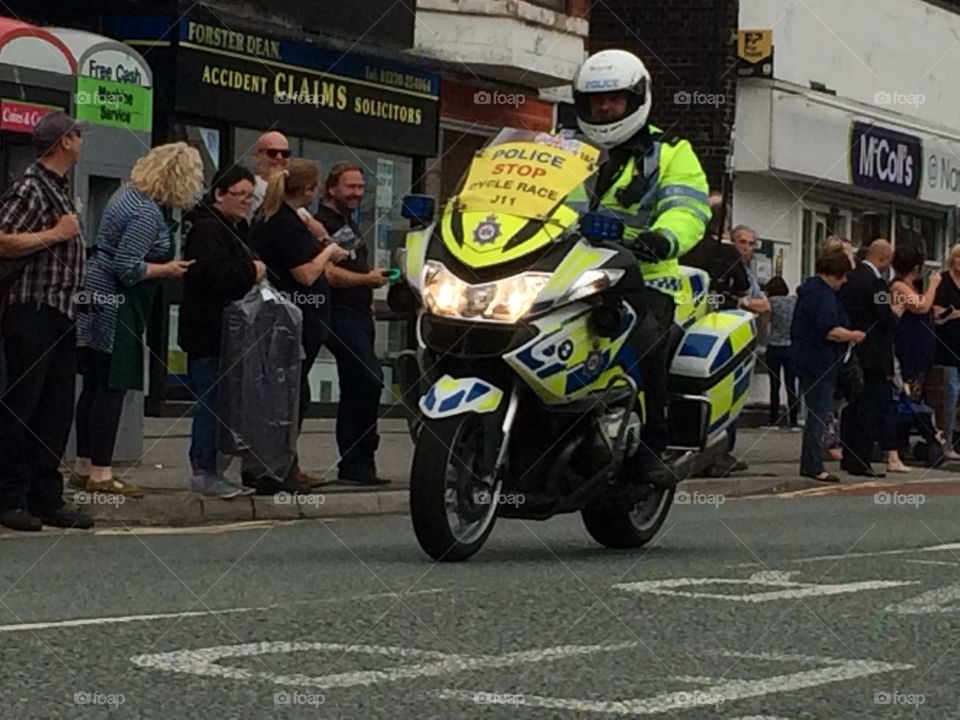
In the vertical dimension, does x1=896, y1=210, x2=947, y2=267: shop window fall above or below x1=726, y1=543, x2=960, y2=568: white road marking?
above

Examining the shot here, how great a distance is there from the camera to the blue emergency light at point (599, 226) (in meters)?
9.53

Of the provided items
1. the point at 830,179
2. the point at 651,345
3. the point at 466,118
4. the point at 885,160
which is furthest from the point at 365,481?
the point at 885,160

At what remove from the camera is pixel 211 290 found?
13.3m

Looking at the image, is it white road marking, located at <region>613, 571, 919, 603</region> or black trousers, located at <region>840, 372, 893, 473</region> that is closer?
white road marking, located at <region>613, 571, 919, 603</region>

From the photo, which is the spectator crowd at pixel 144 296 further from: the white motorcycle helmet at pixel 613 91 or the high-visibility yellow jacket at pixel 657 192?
the high-visibility yellow jacket at pixel 657 192

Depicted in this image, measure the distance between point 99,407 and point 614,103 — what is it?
3.95m

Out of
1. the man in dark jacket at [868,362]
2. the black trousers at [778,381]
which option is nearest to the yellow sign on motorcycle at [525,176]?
the man in dark jacket at [868,362]

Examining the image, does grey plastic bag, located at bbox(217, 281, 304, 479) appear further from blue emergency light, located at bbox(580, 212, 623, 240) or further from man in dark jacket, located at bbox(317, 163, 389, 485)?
blue emergency light, located at bbox(580, 212, 623, 240)

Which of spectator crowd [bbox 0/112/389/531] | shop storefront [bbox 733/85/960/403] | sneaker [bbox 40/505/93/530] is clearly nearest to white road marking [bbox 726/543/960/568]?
sneaker [bbox 40/505/93/530]

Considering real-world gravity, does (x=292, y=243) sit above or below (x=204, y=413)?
above

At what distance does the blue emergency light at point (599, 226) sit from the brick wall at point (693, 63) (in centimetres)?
2006

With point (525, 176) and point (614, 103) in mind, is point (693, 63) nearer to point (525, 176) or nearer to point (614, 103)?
point (614, 103)

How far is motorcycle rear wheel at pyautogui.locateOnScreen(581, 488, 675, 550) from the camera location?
10.8 meters

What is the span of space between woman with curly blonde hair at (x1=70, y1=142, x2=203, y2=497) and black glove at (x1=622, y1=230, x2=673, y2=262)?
348 cm
